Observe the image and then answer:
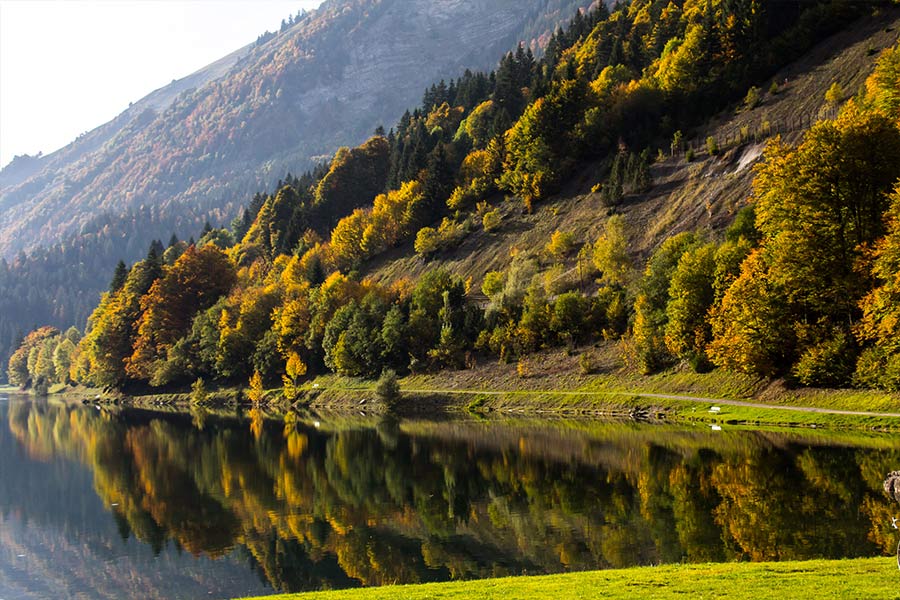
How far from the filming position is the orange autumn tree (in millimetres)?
148125

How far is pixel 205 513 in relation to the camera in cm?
4738

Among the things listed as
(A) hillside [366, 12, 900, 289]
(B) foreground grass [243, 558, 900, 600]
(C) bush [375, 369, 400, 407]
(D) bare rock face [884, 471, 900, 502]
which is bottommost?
(C) bush [375, 369, 400, 407]

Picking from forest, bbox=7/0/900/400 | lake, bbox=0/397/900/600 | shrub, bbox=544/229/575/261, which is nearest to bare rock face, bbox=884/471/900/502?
lake, bbox=0/397/900/600

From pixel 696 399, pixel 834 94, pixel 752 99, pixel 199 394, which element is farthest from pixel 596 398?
pixel 199 394

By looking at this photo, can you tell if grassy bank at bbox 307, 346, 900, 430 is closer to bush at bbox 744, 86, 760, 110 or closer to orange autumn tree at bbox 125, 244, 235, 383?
orange autumn tree at bbox 125, 244, 235, 383

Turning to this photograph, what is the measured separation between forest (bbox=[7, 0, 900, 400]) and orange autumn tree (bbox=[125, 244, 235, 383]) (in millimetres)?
392

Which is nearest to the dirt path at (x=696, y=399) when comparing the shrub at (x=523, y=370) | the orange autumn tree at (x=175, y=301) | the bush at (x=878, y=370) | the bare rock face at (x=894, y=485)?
the bush at (x=878, y=370)

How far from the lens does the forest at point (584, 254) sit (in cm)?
5981

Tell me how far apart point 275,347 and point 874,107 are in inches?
3566

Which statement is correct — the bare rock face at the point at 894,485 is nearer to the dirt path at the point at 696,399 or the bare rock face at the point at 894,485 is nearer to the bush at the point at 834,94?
the dirt path at the point at 696,399

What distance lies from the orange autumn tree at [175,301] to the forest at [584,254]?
39 centimetres

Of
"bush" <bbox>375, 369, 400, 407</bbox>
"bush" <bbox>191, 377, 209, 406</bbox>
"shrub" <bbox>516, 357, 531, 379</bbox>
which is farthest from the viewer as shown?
"bush" <bbox>191, 377, 209, 406</bbox>

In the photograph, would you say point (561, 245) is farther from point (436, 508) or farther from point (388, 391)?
point (436, 508)

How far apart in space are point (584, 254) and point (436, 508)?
72.4 meters
